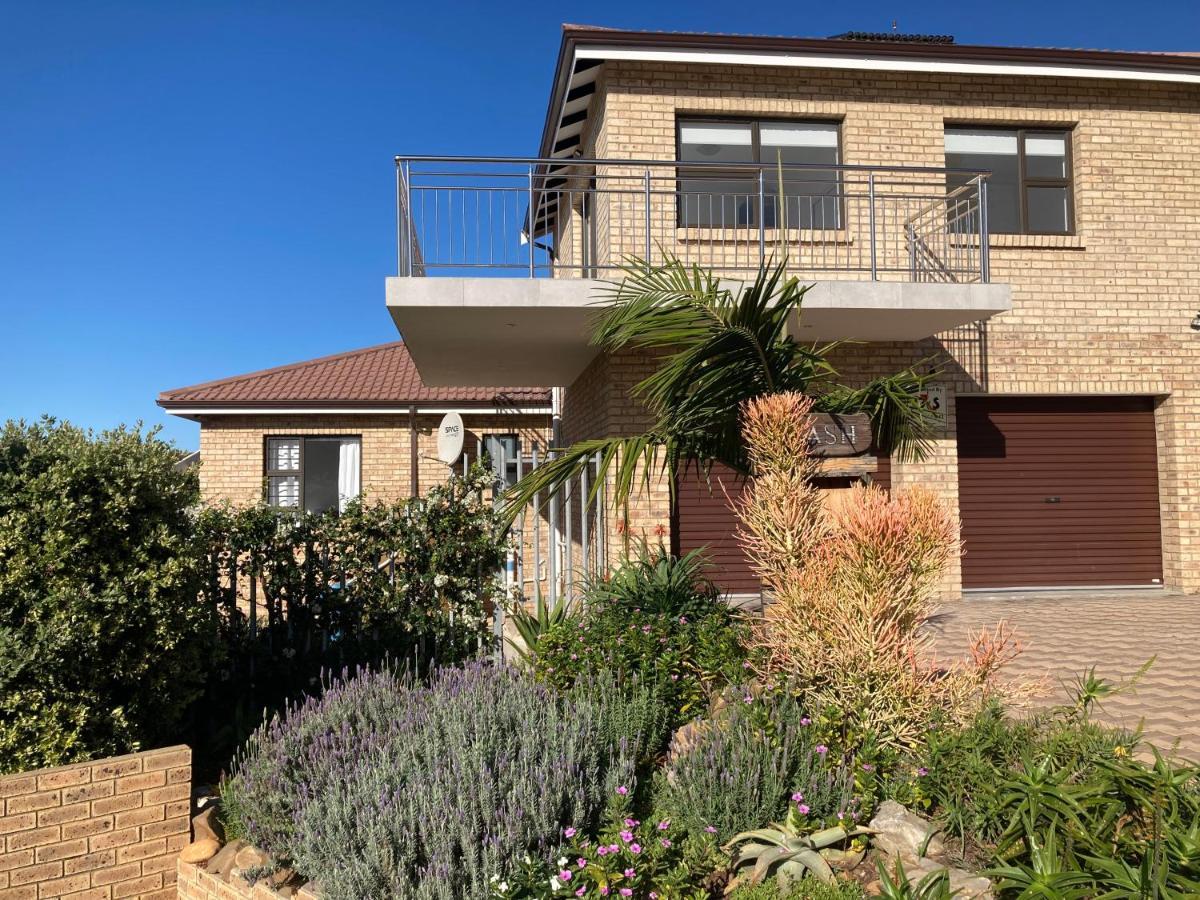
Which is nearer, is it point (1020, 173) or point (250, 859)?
point (250, 859)

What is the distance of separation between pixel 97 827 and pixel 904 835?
144 inches

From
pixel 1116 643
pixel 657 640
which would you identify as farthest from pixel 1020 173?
pixel 657 640

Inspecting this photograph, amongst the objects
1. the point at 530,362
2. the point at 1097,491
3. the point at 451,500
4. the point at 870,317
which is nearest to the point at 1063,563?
the point at 1097,491

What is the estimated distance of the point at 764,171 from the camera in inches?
406

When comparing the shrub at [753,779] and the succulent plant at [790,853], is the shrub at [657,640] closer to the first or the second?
the shrub at [753,779]

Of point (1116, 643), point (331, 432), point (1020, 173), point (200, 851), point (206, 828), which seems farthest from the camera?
point (331, 432)

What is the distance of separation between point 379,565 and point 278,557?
2.39ft

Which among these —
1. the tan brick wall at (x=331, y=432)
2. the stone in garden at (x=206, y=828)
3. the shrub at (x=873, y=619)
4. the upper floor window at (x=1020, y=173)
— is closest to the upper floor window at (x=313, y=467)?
the tan brick wall at (x=331, y=432)

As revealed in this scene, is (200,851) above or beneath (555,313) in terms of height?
beneath

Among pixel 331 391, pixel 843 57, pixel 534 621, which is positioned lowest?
pixel 534 621

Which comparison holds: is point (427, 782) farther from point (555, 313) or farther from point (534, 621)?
point (555, 313)

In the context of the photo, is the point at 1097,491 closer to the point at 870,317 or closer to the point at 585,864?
the point at 870,317

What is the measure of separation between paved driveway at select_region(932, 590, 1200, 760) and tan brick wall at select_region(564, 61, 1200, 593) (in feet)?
3.67

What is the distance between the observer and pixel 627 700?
14.4 feet
